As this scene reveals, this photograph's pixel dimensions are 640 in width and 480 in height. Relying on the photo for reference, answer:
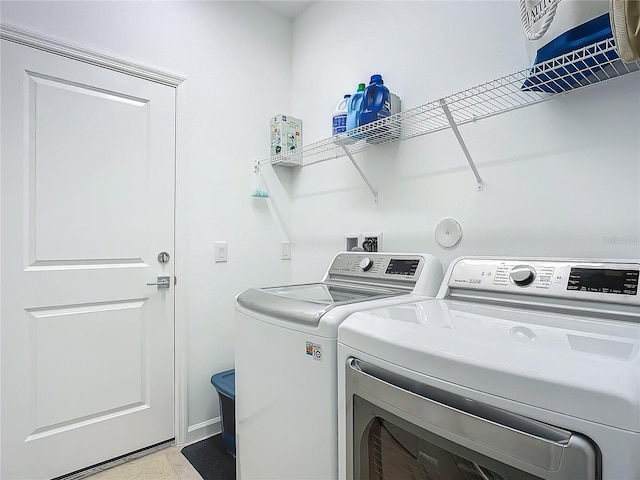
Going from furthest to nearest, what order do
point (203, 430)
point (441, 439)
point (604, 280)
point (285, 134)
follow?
point (285, 134) → point (203, 430) → point (604, 280) → point (441, 439)

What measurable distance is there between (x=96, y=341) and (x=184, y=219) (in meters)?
0.78

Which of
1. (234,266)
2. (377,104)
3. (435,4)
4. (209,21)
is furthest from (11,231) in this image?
(435,4)

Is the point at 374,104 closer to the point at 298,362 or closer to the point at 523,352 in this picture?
the point at 298,362

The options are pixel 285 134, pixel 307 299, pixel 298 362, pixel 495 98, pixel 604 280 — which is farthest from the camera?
pixel 285 134

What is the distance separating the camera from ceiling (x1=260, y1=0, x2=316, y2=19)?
A: 2.43 metres

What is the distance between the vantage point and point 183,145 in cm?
211

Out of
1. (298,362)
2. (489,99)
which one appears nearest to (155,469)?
(298,362)

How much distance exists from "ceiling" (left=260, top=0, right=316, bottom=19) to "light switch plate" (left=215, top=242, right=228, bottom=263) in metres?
1.65

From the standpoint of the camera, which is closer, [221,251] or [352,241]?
[352,241]

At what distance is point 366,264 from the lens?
68.1 inches

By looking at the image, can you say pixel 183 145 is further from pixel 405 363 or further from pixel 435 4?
pixel 405 363

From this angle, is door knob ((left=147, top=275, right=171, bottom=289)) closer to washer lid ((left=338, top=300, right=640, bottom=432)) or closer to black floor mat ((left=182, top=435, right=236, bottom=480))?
black floor mat ((left=182, top=435, right=236, bottom=480))

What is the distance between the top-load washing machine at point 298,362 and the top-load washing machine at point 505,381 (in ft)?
0.26

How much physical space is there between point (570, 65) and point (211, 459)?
2336mm
